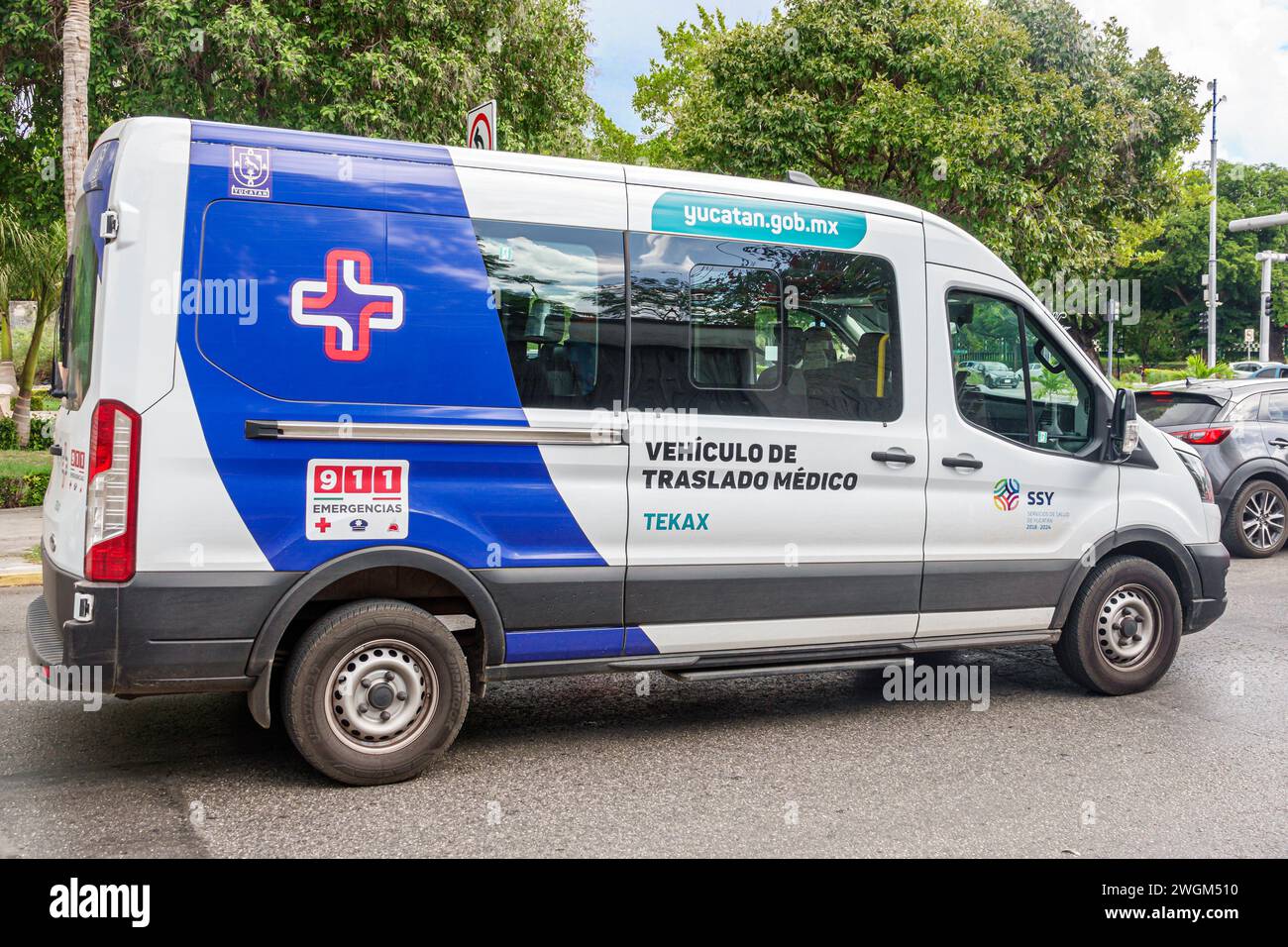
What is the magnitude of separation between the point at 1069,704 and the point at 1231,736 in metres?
0.79

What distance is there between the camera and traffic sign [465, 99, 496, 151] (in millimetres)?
8219

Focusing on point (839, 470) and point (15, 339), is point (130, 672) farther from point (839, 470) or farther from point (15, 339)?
point (15, 339)

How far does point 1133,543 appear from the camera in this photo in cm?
615

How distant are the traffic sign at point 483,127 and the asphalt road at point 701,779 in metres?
4.06

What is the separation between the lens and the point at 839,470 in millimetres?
5242

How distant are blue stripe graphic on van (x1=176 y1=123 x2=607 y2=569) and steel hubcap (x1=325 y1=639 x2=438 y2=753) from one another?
1.39 ft

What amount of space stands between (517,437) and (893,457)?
1.81 metres

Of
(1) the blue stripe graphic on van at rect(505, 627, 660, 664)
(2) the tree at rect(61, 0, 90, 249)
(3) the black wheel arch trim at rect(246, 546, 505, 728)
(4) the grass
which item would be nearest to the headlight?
(1) the blue stripe graphic on van at rect(505, 627, 660, 664)

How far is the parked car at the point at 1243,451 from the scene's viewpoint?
11000 mm

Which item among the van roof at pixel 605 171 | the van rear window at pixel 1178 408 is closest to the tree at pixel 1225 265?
the van rear window at pixel 1178 408

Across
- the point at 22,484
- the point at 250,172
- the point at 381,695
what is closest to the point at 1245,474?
the point at 381,695

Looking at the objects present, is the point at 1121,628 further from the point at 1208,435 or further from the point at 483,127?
the point at 1208,435

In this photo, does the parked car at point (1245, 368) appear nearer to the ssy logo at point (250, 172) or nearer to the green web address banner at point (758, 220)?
the green web address banner at point (758, 220)

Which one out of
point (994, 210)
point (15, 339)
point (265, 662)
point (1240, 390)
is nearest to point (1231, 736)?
point (265, 662)
